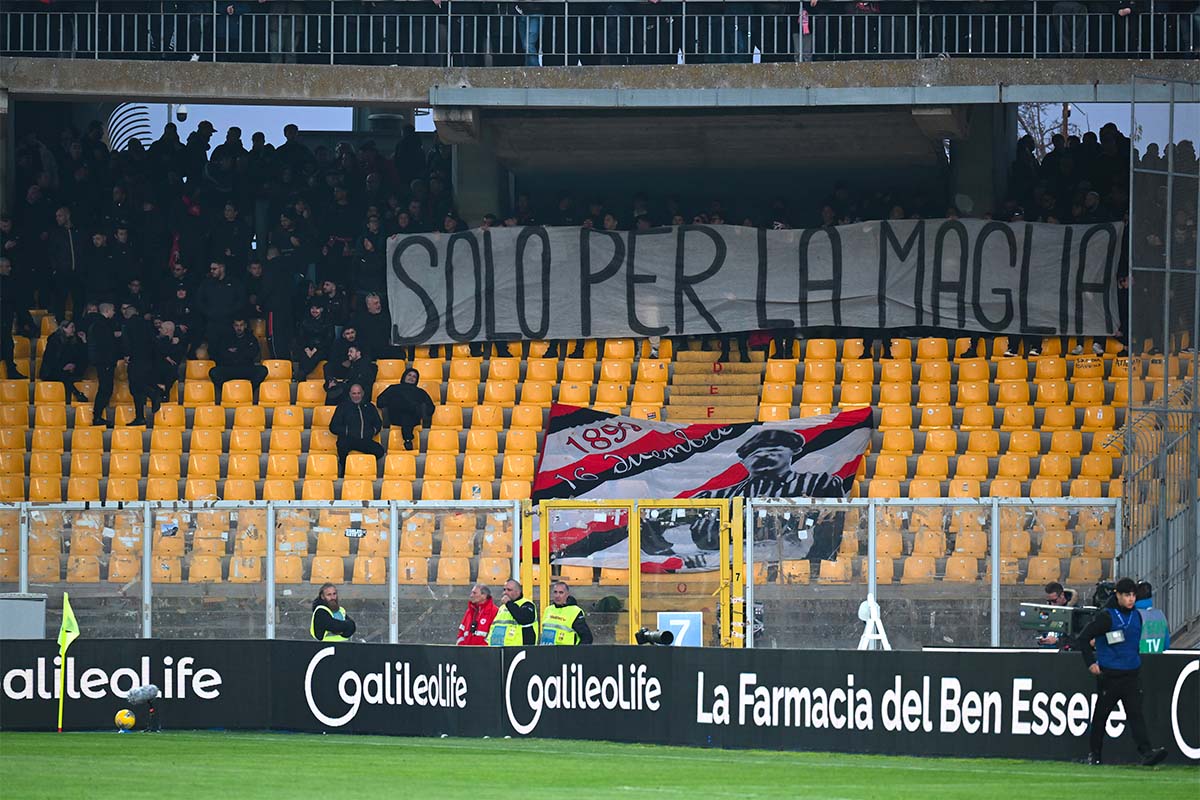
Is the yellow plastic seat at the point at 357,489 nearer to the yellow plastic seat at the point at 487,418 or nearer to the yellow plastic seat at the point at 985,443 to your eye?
the yellow plastic seat at the point at 487,418

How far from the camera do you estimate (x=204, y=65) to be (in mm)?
26422

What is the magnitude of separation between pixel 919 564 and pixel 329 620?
6030 millimetres

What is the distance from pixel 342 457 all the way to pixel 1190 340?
1100cm

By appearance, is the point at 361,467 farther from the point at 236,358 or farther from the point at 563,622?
the point at 563,622

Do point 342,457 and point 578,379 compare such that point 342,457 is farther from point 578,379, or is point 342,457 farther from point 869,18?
point 869,18

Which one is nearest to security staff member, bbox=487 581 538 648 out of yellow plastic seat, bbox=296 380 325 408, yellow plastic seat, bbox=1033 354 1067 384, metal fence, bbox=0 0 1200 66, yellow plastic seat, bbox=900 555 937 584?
yellow plastic seat, bbox=900 555 937 584

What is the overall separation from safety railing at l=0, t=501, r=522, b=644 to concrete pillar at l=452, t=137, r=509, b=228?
370 inches

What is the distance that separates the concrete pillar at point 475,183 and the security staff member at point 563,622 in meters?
11.3

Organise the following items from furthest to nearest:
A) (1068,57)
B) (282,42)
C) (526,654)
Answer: (282,42), (1068,57), (526,654)

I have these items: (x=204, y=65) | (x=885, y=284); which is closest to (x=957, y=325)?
(x=885, y=284)

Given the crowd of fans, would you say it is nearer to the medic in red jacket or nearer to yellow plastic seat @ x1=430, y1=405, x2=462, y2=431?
yellow plastic seat @ x1=430, y1=405, x2=462, y2=431

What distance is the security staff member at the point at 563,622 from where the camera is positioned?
19047 mm

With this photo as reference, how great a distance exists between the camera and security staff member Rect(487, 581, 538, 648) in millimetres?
19141

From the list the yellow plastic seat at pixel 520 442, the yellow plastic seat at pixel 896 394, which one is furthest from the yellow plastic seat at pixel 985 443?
the yellow plastic seat at pixel 520 442
